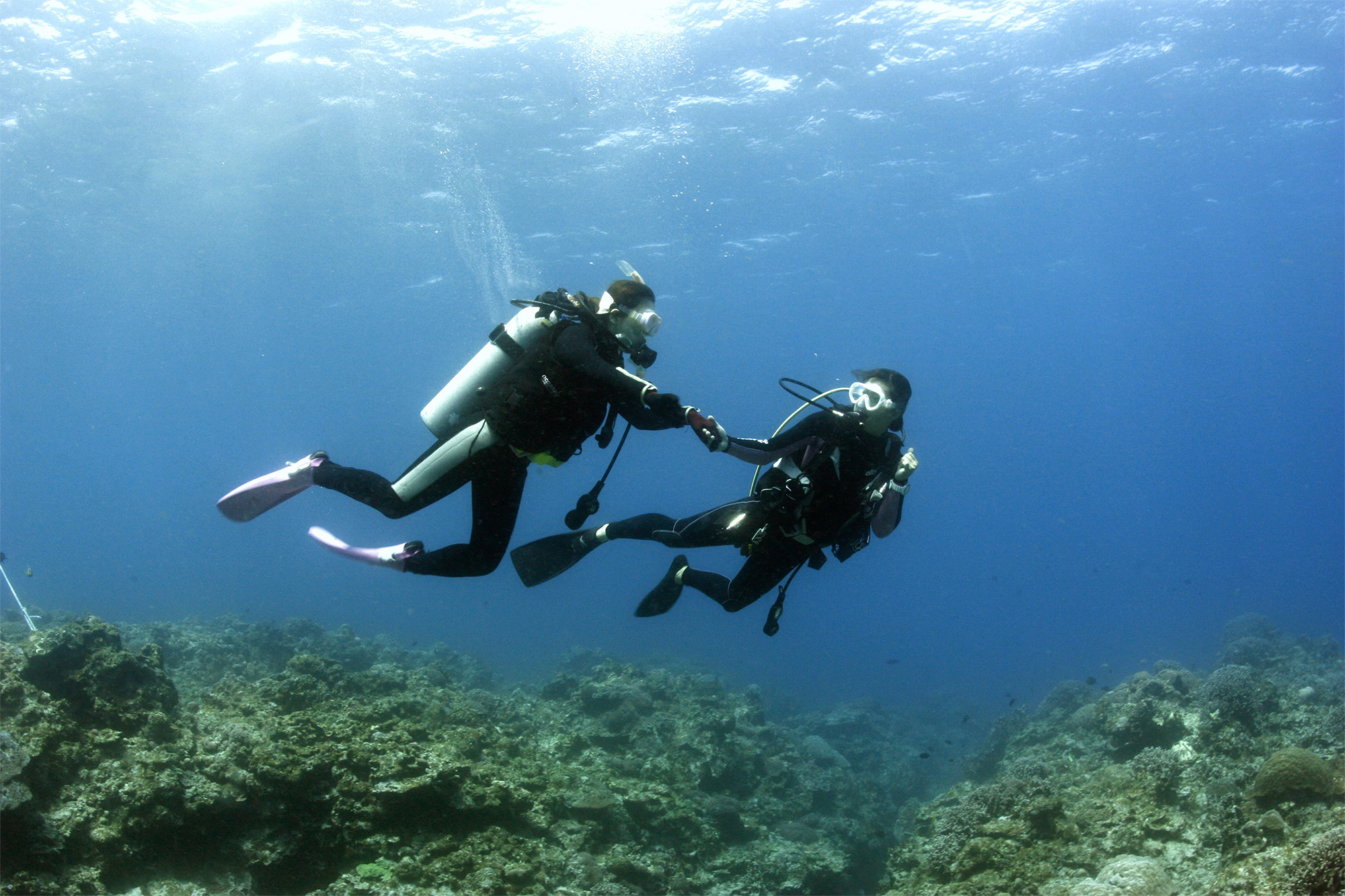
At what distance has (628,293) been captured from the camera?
182 inches

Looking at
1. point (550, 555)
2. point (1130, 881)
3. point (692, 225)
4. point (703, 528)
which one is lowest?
point (1130, 881)

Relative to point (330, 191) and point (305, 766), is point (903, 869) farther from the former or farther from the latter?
point (330, 191)

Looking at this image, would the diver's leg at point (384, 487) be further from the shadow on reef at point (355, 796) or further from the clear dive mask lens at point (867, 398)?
the clear dive mask lens at point (867, 398)

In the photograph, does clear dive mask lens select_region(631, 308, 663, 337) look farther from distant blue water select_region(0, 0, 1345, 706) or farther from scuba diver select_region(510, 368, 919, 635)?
distant blue water select_region(0, 0, 1345, 706)

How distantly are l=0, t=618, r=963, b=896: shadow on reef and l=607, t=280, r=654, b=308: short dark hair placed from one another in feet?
14.1

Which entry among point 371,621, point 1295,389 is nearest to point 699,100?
point 371,621

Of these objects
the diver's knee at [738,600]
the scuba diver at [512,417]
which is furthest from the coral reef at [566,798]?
the diver's knee at [738,600]

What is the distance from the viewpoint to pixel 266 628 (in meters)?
15.8

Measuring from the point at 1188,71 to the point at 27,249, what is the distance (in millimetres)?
52630

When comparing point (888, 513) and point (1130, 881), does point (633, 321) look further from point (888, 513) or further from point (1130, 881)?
point (1130, 881)

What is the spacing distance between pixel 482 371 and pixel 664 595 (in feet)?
9.91

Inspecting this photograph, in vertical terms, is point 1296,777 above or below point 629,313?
below

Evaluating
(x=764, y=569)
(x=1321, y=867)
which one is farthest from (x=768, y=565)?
(x=1321, y=867)

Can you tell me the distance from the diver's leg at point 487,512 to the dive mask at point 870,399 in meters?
2.81
